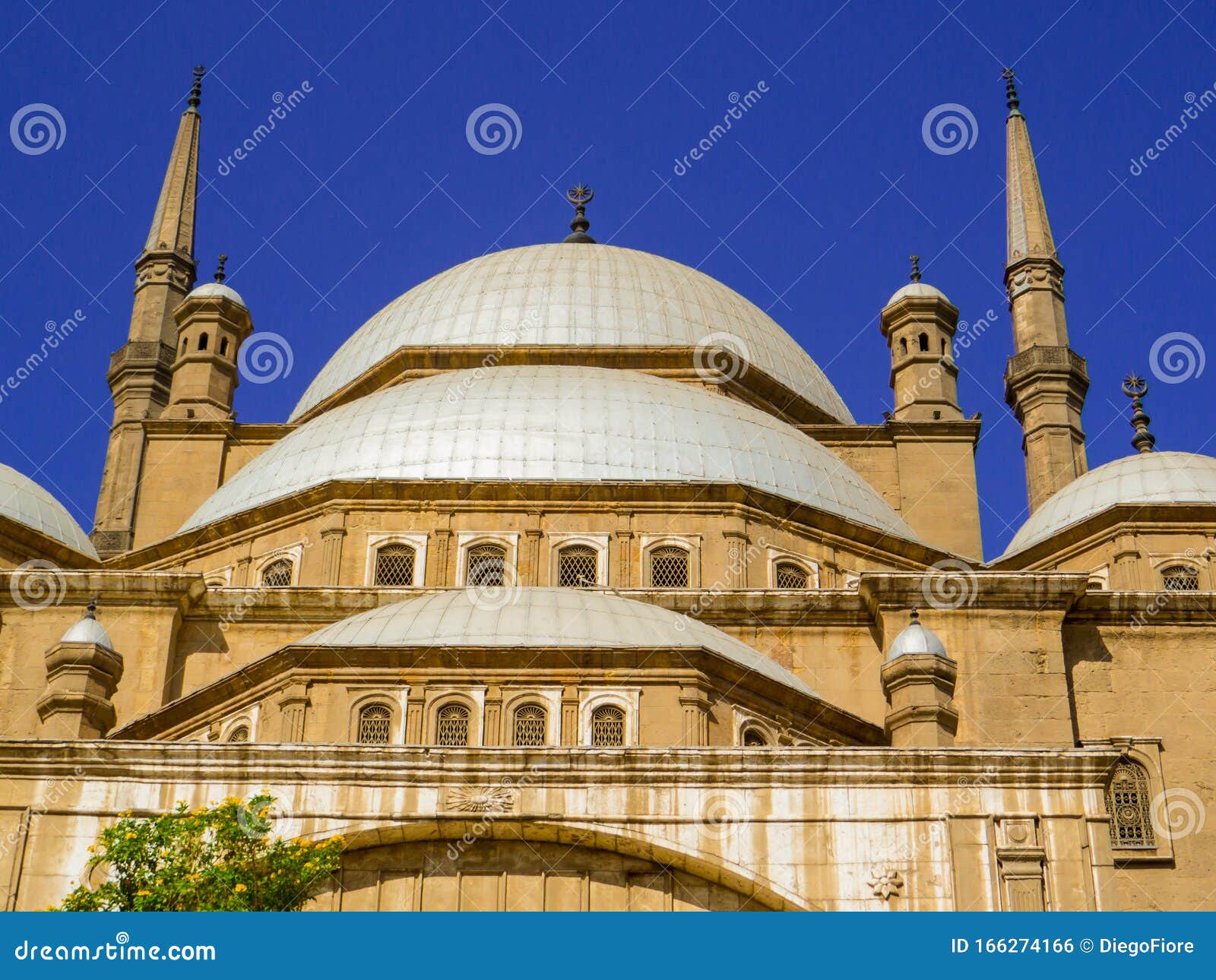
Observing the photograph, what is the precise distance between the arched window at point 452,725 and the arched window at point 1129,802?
7.26 metres

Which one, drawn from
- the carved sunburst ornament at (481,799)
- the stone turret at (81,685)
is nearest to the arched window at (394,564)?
the stone turret at (81,685)

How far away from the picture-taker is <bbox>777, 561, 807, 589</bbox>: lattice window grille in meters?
27.0

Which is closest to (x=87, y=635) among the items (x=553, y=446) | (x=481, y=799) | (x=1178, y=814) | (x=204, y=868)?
(x=481, y=799)

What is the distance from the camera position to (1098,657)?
79.7 ft

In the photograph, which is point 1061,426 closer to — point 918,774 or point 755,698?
point 755,698

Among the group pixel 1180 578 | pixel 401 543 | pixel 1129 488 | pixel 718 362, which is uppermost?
pixel 718 362

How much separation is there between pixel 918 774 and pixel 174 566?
1291cm

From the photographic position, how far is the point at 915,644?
2066cm

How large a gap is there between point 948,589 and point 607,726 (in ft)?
16.5

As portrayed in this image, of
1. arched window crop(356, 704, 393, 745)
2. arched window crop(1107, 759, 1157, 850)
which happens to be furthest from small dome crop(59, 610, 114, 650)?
arched window crop(1107, 759, 1157, 850)

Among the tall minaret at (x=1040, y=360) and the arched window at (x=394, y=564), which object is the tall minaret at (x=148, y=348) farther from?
the tall minaret at (x=1040, y=360)

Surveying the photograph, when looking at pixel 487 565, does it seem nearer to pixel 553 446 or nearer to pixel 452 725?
pixel 553 446

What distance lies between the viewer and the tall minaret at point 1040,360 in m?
35.3

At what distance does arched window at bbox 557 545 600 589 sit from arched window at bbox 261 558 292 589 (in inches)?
137
